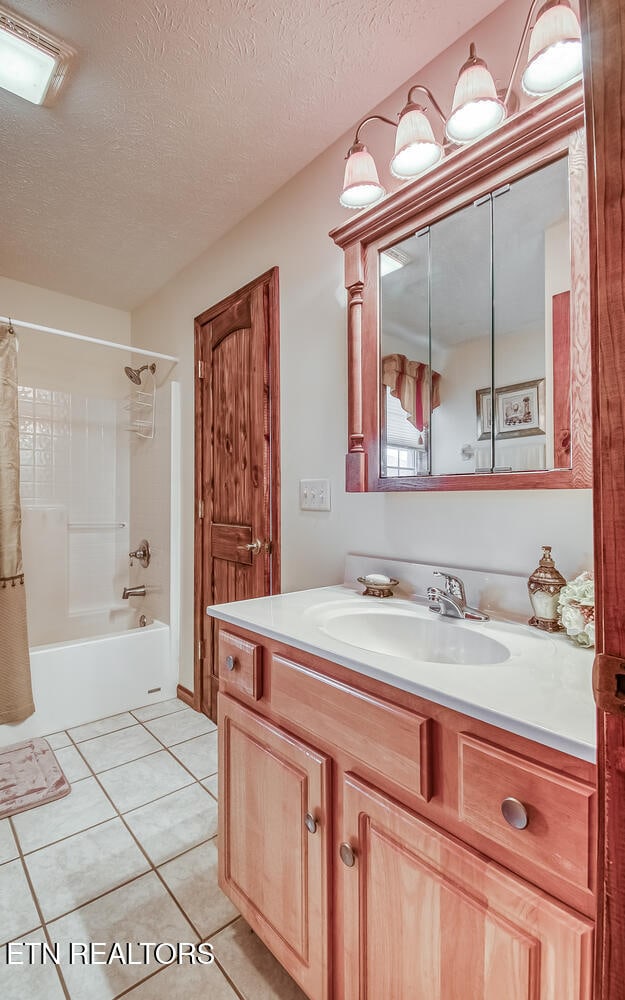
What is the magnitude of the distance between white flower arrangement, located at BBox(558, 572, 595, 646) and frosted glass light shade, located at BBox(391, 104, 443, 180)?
3.75ft

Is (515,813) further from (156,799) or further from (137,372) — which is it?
(137,372)

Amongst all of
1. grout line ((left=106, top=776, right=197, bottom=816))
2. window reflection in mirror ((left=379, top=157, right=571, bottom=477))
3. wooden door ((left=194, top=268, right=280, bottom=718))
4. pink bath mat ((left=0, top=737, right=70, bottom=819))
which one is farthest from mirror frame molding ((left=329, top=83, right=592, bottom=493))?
pink bath mat ((left=0, top=737, right=70, bottom=819))

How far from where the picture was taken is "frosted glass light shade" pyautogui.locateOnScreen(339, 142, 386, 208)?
1375mm

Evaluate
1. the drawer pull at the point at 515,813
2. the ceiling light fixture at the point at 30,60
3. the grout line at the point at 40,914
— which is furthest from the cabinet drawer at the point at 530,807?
the ceiling light fixture at the point at 30,60

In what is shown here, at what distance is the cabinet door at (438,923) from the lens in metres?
0.58

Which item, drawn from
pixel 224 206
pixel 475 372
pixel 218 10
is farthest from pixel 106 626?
pixel 218 10

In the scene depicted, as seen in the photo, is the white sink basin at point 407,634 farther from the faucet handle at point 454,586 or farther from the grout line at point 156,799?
the grout line at point 156,799

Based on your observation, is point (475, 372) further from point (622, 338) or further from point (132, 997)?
point (132, 997)

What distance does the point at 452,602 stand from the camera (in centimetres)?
115

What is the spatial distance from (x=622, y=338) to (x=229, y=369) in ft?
6.47

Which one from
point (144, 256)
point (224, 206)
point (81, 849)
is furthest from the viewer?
point (144, 256)

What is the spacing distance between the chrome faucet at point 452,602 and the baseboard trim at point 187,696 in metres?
1.78

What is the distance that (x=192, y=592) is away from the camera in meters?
2.51

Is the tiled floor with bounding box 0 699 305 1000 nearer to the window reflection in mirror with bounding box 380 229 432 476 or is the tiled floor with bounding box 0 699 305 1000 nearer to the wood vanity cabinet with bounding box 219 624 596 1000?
the wood vanity cabinet with bounding box 219 624 596 1000
